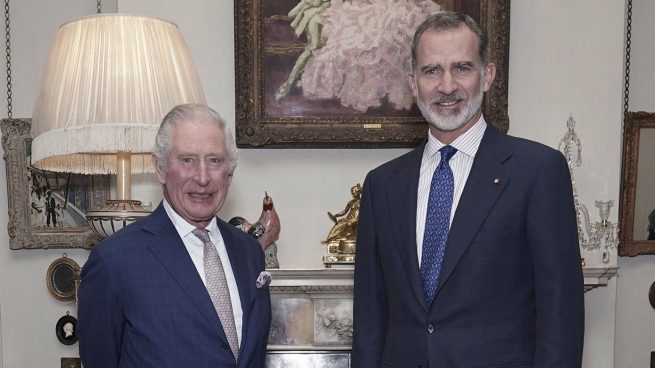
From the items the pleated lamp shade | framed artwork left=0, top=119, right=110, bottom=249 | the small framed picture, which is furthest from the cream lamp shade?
the small framed picture

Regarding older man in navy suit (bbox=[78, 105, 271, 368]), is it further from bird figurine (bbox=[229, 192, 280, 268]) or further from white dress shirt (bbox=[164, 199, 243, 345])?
bird figurine (bbox=[229, 192, 280, 268])

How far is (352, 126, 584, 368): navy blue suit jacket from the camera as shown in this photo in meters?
1.79

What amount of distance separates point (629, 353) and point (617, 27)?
1.86 m

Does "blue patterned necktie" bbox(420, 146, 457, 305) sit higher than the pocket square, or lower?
higher

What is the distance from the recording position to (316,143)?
11.6ft

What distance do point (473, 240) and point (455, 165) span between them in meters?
0.24

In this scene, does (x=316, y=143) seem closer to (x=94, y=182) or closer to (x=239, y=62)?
(x=239, y=62)

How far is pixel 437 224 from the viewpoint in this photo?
1.88 metres

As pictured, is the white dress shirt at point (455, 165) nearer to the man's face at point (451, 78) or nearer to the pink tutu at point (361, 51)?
the man's face at point (451, 78)

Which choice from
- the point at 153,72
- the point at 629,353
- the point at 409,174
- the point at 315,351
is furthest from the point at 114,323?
the point at 629,353

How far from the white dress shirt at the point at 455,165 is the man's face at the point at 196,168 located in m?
0.55

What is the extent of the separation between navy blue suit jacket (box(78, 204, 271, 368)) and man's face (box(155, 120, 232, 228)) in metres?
0.11

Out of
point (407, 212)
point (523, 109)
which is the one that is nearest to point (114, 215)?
point (407, 212)

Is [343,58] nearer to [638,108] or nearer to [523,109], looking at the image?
[523,109]
